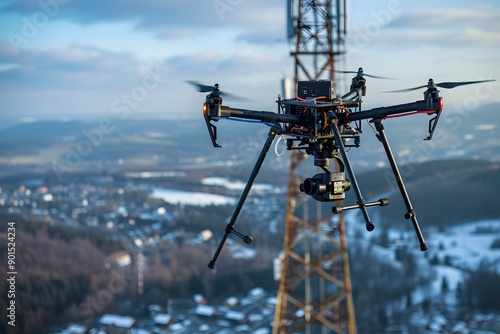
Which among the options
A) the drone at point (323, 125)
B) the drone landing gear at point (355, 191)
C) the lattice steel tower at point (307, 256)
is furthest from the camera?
the lattice steel tower at point (307, 256)

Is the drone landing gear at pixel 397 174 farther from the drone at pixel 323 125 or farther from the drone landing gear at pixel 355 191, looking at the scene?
the drone landing gear at pixel 355 191

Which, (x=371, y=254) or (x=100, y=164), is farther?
(x=100, y=164)

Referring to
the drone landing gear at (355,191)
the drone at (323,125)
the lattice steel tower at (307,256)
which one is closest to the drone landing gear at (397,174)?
the drone at (323,125)

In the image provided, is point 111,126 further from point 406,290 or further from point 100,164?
point 406,290

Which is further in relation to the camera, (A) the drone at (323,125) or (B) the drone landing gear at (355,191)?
(A) the drone at (323,125)

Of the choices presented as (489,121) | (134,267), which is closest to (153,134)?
(134,267)

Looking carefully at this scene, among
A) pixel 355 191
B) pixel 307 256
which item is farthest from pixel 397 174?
pixel 307 256

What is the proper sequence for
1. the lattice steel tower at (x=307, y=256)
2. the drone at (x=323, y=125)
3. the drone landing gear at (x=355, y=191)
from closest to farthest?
the drone landing gear at (x=355, y=191)
the drone at (x=323, y=125)
the lattice steel tower at (x=307, y=256)

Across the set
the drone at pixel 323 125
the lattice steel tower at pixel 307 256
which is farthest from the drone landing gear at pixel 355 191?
the lattice steel tower at pixel 307 256

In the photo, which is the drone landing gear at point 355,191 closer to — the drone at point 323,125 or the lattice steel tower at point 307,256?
the drone at point 323,125
